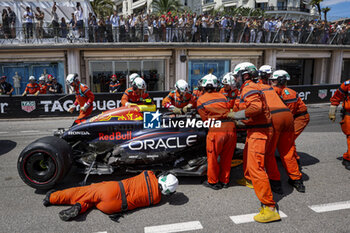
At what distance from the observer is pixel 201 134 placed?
4781mm

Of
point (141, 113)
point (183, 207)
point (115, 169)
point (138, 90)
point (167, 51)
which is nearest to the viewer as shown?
point (183, 207)

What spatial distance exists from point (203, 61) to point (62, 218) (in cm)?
1718

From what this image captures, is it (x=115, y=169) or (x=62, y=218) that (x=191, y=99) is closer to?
(x=115, y=169)

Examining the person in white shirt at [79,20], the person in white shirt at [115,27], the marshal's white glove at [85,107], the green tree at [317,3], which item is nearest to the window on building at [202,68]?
the person in white shirt at [115,27]

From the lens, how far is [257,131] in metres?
3.91

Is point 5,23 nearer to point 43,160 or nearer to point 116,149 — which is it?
point 43,160

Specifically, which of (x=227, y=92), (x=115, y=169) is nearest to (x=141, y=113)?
(x=115, y=169)

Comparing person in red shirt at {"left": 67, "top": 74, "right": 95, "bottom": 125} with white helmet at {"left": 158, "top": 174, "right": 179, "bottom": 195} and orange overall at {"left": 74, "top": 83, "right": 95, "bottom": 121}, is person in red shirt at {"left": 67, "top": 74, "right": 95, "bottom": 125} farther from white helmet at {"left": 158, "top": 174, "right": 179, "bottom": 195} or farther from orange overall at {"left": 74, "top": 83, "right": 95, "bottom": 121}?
white helmet at {"left": 158, "top": 174, "right": 179, "bottom": 195}

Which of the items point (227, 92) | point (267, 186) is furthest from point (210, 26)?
point (267, 186)

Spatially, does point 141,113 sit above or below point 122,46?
below

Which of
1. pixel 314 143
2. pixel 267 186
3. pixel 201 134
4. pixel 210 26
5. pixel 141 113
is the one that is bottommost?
pixel 314 143

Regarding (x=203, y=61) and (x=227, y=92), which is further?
(x=203, y=61)

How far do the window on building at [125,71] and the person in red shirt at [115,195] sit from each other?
49.3 ft

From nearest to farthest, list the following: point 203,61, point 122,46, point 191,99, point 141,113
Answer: point 141,113
point 191,99
point 122,46
point 203,61
